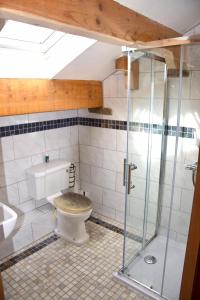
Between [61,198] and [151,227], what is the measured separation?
107 cm

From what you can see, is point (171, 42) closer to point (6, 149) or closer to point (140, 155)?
point (140, 155)

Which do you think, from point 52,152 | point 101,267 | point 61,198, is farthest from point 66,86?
point 101,267

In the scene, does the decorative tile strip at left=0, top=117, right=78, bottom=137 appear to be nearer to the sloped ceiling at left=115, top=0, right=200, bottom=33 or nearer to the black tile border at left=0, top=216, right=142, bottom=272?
the black tile border at left=0, top=216, right=142, bottom=272

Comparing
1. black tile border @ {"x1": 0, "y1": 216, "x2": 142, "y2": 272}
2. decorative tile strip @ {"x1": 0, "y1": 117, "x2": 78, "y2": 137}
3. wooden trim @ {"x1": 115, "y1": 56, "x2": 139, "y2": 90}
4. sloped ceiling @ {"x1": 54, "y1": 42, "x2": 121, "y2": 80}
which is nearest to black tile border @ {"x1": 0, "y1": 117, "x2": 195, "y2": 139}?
decorative tile strip @ {"x1": 0, "y1": 117, "x2": 78, "y2": 137}

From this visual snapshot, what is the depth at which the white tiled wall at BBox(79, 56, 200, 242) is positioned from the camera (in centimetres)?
234

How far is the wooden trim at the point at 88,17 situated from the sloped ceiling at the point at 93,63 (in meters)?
0.27

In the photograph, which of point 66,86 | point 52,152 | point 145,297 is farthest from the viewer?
point 52,152

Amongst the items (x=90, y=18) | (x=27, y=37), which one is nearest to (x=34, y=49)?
(x=27, y=37)

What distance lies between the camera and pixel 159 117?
97.3 inches

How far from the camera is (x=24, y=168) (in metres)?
2.60

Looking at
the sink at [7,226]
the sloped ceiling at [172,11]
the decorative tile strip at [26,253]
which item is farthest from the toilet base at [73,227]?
the sloped ceiling at [172,11]

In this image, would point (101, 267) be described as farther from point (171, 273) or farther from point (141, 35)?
point (141, 35)

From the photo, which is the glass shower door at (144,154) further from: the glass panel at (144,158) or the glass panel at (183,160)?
the glass panel at (183,160)

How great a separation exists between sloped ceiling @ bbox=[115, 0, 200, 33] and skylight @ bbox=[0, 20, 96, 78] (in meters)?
0.40
